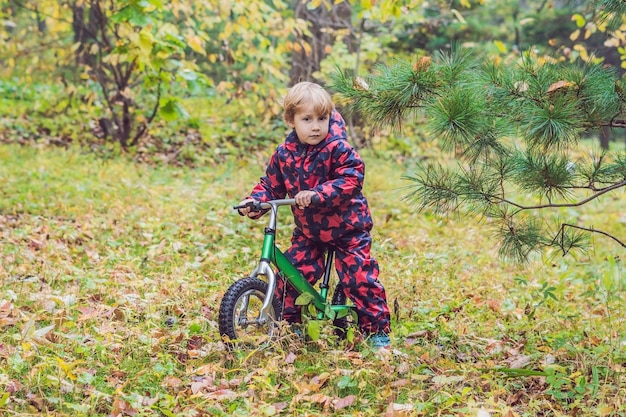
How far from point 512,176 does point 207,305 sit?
6.13ft

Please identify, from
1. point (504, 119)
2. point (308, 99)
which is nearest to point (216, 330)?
point (308, 99)

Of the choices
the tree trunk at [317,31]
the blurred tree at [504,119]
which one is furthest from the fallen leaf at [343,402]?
the tree trunk at [317,31]

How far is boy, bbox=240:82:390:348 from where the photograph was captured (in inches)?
133

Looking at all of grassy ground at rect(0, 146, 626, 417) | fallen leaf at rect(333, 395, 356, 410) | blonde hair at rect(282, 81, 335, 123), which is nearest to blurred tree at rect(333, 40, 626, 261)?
blonde hair at rect(282, 81, 335, 123)

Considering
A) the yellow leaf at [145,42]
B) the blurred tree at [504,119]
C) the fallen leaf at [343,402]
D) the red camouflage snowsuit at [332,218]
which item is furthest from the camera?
the yellow leaf at [145,42]

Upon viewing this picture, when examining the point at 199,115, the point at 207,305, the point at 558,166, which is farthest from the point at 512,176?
the point at 199,115

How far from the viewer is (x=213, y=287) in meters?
4.50

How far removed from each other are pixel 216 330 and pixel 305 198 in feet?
3.05

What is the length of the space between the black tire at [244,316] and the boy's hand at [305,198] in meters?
0.41

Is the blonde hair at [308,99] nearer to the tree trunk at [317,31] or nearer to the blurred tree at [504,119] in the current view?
the blurred tree at [504,119]

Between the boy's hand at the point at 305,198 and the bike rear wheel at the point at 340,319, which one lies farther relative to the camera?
the bike rear wheel at the point at 340,319

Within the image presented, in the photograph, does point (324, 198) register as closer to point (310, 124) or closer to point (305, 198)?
point (305, 198)

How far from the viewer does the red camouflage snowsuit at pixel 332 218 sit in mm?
3479

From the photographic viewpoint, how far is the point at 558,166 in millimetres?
3312
